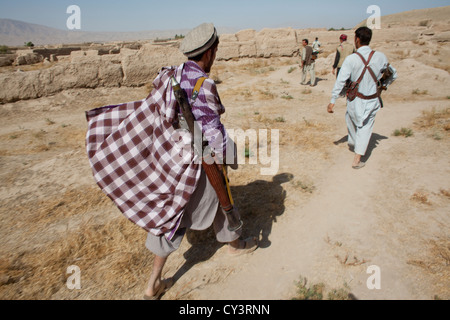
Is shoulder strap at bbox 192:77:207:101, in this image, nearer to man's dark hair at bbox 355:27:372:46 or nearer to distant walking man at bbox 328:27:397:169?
distant walking man at bbox 328:27:397:169

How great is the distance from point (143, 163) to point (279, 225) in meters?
1.66

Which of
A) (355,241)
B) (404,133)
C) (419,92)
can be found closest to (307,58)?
(419,92)

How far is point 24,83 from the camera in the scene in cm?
701

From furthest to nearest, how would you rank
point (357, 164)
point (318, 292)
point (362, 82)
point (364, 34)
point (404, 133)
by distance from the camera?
point (404, 133)
point (357, 164)
point (362, 82)
point (364, 34)
point (318, 292)

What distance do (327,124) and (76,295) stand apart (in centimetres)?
513

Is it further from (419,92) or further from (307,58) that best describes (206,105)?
(307,58)

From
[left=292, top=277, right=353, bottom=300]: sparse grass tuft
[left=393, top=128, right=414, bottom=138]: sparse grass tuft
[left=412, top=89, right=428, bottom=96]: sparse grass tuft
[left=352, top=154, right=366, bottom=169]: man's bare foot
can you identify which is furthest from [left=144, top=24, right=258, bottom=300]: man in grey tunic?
[left=412, top=89, right=428, bottom=96]: sparse grass tuft

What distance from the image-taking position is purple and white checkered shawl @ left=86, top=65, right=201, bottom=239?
1797 mm

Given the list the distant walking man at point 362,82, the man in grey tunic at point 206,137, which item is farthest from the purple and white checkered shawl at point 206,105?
the distant walking man at point 362,82

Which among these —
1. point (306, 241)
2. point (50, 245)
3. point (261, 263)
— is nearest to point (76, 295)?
point (50, 245)

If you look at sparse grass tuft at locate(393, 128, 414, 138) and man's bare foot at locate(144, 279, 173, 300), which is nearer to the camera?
man's bare foot at locate(144, 279, 173, 300)

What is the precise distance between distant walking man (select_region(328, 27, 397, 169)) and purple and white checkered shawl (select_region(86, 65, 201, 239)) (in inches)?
99.9

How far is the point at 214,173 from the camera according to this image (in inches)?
72.1

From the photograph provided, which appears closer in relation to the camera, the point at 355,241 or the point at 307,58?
the point at 355,241
